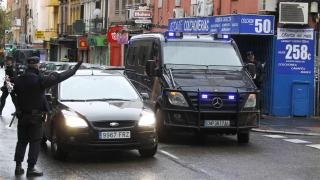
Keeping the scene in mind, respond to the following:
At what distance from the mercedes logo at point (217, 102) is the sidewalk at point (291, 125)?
3511 mm

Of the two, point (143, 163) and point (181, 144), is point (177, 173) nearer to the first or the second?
point (143, 163)

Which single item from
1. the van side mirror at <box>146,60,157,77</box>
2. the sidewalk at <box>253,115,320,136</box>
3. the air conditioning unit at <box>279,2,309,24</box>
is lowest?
the sidewalk at <box>253,115,320,136</box>

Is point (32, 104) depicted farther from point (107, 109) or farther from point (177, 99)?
point (177, 99)

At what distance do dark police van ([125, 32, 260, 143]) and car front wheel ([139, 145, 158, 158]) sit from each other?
1.89 meters

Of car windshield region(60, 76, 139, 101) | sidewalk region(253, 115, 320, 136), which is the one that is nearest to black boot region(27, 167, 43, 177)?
car windshield region(60, 76, 139, 101)

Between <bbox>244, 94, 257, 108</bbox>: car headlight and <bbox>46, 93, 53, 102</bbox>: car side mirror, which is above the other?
<bbox>46, 93, 53, 102</bbox>: car side mirror

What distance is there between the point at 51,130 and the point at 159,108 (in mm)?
2952

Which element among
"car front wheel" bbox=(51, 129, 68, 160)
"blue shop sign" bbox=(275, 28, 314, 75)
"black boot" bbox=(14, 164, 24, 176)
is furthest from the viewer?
"blue shop sign" bbox=(275, 28, 314, 75)

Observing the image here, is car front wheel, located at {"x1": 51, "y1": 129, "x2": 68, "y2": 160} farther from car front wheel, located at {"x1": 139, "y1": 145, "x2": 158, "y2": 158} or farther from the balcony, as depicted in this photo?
the balcony

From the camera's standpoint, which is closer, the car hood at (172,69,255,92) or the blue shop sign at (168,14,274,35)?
the car hood at (172,69,255,92)

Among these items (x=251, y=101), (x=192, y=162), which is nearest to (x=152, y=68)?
(x=251, y=101)

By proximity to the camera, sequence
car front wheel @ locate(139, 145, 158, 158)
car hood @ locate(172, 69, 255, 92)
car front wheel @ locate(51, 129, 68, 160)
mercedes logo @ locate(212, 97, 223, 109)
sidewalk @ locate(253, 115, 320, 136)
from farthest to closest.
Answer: sidewalk @ locate(253, 115, 320, 136) < car hood @ locate(172, 69, 255, 92) < mercedes logo @ locate(212, 97, 223, 109) < car front wheel @ locate(139, 145, 158, 158) < car front wheel @ locate(51, 129, 68, 160)

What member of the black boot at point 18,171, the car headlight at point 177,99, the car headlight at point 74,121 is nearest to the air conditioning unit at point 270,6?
the car headlight at point 177,99

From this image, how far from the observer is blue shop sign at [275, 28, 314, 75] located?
19.8 metres
